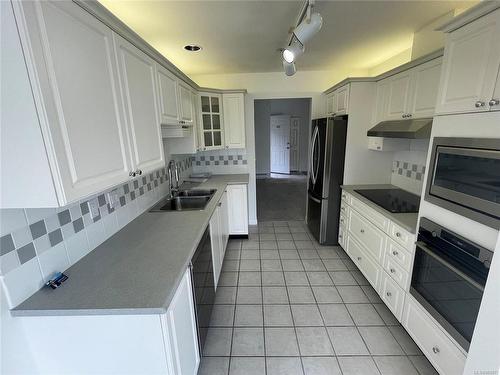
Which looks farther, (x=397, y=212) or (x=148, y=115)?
(x=397, y=212)

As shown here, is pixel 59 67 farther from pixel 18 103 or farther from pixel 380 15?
pixel 380 15

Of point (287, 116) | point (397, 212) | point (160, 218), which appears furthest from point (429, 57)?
point (287, 116)

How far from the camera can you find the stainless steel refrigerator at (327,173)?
2854mm

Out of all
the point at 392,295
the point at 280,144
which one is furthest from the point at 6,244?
the point at 280,144

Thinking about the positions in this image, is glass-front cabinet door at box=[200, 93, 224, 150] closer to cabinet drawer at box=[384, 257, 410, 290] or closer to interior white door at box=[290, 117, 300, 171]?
cabinet drawer at box=[384, 257, 410, 290]

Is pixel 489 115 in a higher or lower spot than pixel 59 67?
lower

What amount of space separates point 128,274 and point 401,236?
186cm

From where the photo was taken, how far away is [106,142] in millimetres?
1114

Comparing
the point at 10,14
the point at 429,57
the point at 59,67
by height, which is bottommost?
the point at 59,67

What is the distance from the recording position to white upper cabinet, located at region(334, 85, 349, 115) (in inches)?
110

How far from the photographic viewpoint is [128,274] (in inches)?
46.2

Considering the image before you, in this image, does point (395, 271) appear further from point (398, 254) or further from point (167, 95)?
point (167, 95)

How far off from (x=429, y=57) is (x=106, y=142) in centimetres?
242

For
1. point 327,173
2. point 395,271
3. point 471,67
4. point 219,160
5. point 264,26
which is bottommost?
point 395,271
